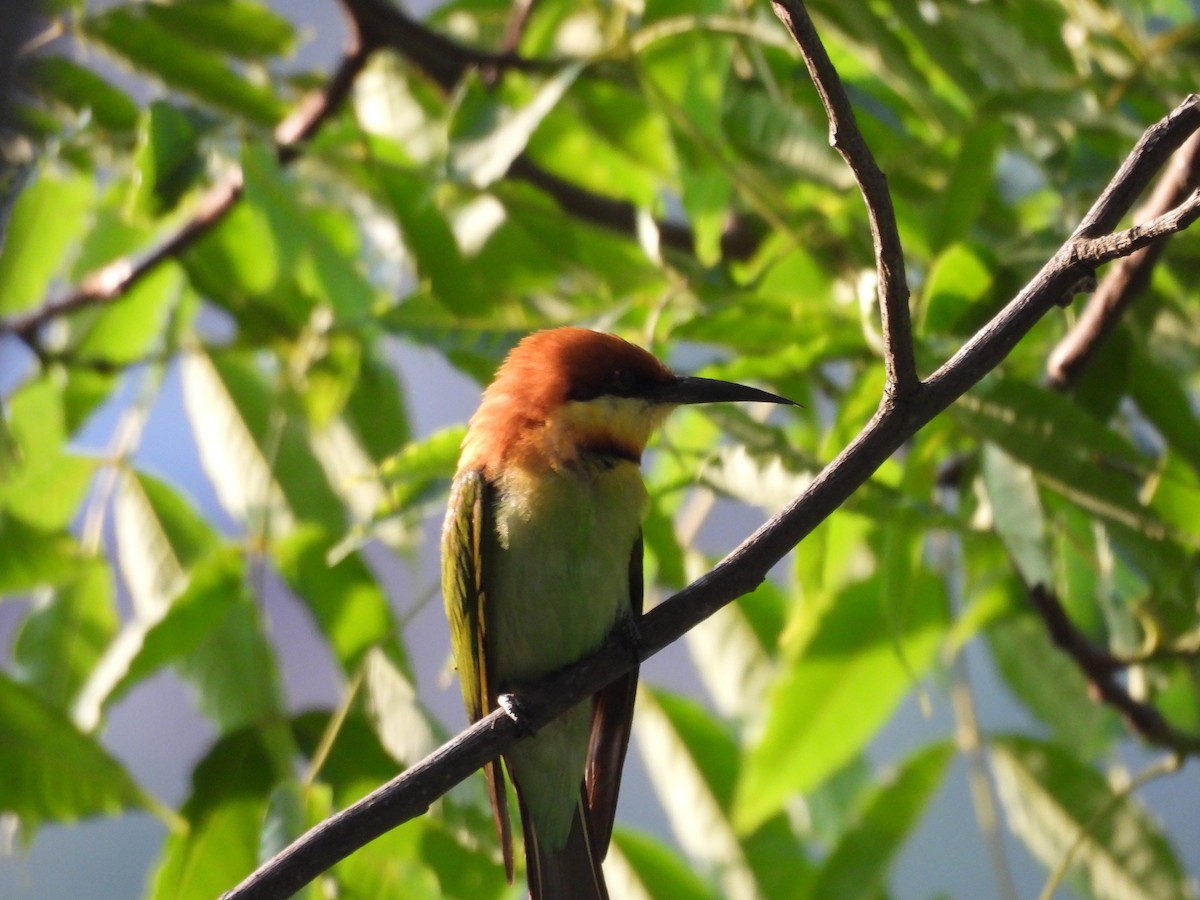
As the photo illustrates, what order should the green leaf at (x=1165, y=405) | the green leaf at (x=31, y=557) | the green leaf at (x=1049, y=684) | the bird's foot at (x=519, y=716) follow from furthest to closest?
the green leaf at (x=1049, y=684)
the green leaf at (x=31, y=557)
the green leaf at (x=1165, y=405)
the bird's foot at (x=519, y=716)

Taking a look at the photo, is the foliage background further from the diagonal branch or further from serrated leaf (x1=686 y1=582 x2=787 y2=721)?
the diagonal branch

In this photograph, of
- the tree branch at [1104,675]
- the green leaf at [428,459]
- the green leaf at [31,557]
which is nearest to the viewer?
the green leaf at [428,459]

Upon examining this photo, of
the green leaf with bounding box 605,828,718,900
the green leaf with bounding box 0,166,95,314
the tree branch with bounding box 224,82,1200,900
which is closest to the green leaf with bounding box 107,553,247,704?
the green leaf with bounding box 605,828,718,900

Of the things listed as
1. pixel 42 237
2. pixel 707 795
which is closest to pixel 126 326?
pixel 42 237

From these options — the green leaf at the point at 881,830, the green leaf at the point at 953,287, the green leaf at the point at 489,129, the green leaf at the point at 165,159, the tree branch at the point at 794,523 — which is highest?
the green leaf at the point at 165,159

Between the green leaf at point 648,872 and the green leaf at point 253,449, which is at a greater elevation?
the green leaf at point 253,449

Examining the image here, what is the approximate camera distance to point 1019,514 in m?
1.75

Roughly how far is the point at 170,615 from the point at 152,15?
1.06 m

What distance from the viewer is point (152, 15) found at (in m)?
2.44

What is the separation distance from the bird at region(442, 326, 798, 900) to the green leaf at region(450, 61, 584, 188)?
0.95ft

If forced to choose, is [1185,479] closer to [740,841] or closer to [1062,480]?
[1062,480]

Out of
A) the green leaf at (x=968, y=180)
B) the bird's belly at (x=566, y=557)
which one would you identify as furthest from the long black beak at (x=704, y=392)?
the green leaf at (x=968, y=180)

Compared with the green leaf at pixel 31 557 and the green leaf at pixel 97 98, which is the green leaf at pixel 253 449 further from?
the green leaf at pixel 97 98

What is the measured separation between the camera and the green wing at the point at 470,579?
2.07 metres
